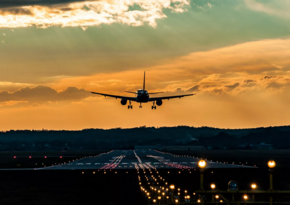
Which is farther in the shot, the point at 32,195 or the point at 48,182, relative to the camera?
the point at 48,182

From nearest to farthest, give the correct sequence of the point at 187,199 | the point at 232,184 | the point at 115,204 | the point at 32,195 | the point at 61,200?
the point at 232,184
the point at 187,199
the point at 115,204
the point at 61,200
the point at 32,195

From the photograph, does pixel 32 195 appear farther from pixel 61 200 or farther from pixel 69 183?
pixel 69 183

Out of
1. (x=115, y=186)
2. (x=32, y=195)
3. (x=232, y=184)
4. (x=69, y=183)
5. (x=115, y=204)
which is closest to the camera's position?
(x=232, y=184)

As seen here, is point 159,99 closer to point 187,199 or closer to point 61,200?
point 61,200

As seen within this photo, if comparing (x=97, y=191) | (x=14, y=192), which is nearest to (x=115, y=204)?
(x=97, y=191)

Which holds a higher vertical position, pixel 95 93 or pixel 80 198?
pixel 95 93

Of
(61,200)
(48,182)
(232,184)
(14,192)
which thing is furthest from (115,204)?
(48,182)

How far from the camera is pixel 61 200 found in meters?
44.3

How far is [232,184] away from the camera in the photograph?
20422 mm

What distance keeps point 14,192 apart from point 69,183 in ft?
36.5

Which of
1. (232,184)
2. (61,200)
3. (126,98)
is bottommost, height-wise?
(61,200)

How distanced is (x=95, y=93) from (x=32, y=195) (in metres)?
64.5

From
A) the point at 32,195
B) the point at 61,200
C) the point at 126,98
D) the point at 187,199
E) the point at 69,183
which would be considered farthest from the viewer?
the point at 126,98

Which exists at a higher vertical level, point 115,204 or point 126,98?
point 126,98
